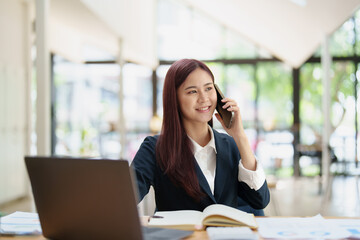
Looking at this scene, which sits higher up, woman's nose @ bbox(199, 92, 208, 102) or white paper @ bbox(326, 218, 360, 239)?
woman's nose @ bbox(199, 92, 208, 102)

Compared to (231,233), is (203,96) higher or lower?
higher

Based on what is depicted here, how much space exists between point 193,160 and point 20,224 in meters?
0.78

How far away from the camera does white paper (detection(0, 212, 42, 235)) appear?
1706 millimetres

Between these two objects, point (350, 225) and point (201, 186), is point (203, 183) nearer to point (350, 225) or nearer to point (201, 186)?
point (201, 186)

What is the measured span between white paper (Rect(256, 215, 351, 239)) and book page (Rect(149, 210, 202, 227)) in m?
0.24

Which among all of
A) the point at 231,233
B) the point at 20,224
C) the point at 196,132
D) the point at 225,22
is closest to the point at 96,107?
the point at 225,22

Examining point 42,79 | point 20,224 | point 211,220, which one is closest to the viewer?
point 211,220

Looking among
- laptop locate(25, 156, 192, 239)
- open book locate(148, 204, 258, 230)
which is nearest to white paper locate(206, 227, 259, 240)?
open book locate(148, 204, 258, 230)

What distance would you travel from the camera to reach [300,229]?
67.6 inches

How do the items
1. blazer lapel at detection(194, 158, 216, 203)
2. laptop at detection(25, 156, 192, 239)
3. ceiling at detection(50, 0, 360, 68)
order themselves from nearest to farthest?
laptop at detection(25, 156, 192, 239), blazer lapel at detection(194, 158, 216, 203), ceiling at detection(50, 0, 360, 68)

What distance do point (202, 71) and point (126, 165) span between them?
995mm

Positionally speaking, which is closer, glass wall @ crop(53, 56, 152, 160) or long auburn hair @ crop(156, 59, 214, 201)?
long auburn hair @ crop(156, 59, 214, 201)

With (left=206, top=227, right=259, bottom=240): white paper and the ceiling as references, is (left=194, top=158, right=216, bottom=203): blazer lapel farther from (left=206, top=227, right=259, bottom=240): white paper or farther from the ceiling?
the ceiling

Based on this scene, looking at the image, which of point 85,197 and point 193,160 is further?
point 193,160
